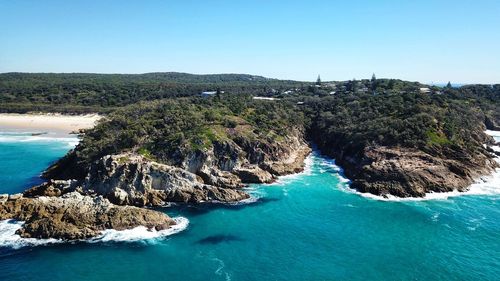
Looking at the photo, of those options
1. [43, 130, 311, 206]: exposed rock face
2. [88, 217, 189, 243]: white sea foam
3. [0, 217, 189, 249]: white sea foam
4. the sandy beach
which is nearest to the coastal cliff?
[43, 130, 311, 206]: exposed rock face

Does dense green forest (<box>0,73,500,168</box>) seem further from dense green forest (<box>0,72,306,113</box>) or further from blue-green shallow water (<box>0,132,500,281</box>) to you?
dense green forest (<box>0,72,306,113</box>)

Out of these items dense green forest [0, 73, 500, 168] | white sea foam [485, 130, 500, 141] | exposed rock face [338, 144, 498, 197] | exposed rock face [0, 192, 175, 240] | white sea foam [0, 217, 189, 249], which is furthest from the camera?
white sea foam [485, 130, 500, 141]

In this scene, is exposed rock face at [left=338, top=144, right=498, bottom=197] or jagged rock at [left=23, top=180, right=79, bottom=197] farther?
exposed rock face at [left=338, top=144, right=498, bottom=197]

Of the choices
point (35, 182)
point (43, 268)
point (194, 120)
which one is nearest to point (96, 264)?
point (43, 268)

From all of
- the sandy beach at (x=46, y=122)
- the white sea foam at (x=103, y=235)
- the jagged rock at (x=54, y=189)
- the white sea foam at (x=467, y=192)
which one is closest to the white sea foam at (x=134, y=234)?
the white sea foam at (x=103, y=235)

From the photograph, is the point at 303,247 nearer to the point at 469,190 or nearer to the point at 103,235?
the point at 103,235

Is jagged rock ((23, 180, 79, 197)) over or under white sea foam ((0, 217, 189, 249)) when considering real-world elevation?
over

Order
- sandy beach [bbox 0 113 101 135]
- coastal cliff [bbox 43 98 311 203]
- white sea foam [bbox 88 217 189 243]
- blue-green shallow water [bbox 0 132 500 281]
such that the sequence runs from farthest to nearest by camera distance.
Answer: sandy beach [bbox 0 113 101 135] → coastal cliff [bbox 43 98 311 203] → white sea foam [bbox 88 217 189 243] → blue-green shallow water [bbox 0 132 500 281]
